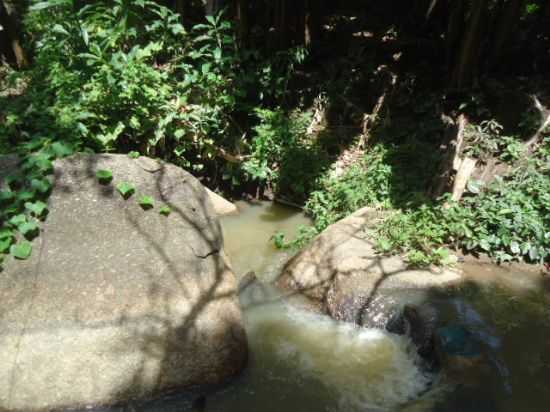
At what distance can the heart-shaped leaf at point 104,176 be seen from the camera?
4.40 meters

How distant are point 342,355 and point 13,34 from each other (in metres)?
8.10

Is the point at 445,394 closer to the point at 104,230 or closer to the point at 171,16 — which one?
the point at 104,230

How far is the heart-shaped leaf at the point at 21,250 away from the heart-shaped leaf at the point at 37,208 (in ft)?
0.87

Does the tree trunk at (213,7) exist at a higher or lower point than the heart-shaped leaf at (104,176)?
higher

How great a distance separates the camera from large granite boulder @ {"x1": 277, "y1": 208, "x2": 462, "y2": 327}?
443cm

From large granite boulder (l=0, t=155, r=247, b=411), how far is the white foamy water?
45cm

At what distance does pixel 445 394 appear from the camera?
3477 mm

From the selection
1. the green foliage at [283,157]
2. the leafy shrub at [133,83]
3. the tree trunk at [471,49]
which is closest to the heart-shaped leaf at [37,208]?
the leafy shrub at [133,83]

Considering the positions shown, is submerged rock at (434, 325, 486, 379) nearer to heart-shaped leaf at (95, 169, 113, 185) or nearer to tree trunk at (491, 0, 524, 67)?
heart-shaped leaf at (95, 169, 113, 185)

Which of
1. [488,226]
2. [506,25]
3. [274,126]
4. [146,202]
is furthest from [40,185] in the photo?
[506,25]

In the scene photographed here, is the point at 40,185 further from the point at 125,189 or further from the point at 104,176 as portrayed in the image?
the point at 125,189

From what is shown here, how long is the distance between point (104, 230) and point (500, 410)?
10.2 ft

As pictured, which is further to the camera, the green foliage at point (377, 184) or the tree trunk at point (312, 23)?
the tree trunk at point (312, 23)

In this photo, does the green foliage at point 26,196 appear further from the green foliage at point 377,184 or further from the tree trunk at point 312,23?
the tree trunk at point 312,23
